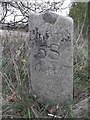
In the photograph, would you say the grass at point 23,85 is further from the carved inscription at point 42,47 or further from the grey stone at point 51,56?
the carved inscription at point 42,47

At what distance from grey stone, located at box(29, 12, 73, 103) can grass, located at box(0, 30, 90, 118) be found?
5.9 inches

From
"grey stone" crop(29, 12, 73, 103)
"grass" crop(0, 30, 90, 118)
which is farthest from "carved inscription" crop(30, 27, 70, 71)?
"grass" crop(0, 30, 90, 118)

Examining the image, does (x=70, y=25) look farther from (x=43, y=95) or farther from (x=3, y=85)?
(x=3, y=85)

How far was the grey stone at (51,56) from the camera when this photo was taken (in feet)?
12.5

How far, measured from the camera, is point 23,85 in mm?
4301

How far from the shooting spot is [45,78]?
3914 millimetres

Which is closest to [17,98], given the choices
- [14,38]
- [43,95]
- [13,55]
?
[43,95]

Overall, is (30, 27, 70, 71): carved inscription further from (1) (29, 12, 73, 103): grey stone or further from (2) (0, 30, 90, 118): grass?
(2) (0, 30, 90, 118): grass

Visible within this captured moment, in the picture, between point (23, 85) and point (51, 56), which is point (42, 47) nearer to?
point (51, 56)

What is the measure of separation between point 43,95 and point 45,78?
20 centimetres

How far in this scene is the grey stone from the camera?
3.81 meters

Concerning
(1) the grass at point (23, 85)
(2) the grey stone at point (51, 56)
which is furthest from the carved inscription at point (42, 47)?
(1) the grass at point (23, 85)

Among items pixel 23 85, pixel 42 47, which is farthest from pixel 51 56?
pixel 23 85

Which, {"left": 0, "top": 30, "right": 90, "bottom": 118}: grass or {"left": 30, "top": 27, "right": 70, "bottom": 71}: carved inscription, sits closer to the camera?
{"left": 0, "top": 30, "right": 90, "bottom": 118}: grass
